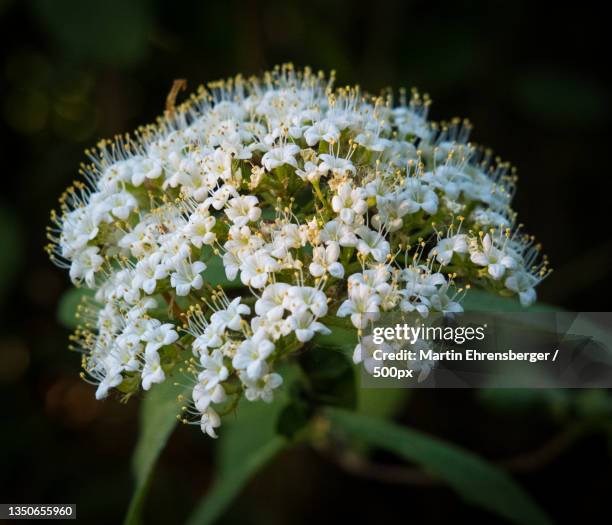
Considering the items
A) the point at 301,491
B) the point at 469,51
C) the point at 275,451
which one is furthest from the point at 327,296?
the point at 469,51

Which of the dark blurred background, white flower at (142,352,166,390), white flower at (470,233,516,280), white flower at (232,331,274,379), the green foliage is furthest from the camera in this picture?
the dark blurred background

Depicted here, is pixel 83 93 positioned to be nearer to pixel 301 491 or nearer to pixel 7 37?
pixel 7 37

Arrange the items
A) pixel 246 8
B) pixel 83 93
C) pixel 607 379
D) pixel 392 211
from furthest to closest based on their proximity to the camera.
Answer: pixel 83 93
pixel 246 8
pixel 607 379
pixel 392 211

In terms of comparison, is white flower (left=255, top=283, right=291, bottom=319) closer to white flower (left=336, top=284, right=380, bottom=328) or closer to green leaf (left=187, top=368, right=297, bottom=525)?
white flower (left=336, top=284, right=380, bottom=328)

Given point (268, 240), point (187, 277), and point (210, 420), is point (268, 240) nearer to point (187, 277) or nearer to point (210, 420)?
point (187, 277)

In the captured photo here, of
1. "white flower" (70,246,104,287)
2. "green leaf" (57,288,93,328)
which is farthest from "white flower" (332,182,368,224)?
"green leaf" (57,288,93,328)

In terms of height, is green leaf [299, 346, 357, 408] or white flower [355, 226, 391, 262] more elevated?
white flower [355, 226, 391, 262]

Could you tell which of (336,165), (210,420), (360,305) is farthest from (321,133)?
(210,420)
